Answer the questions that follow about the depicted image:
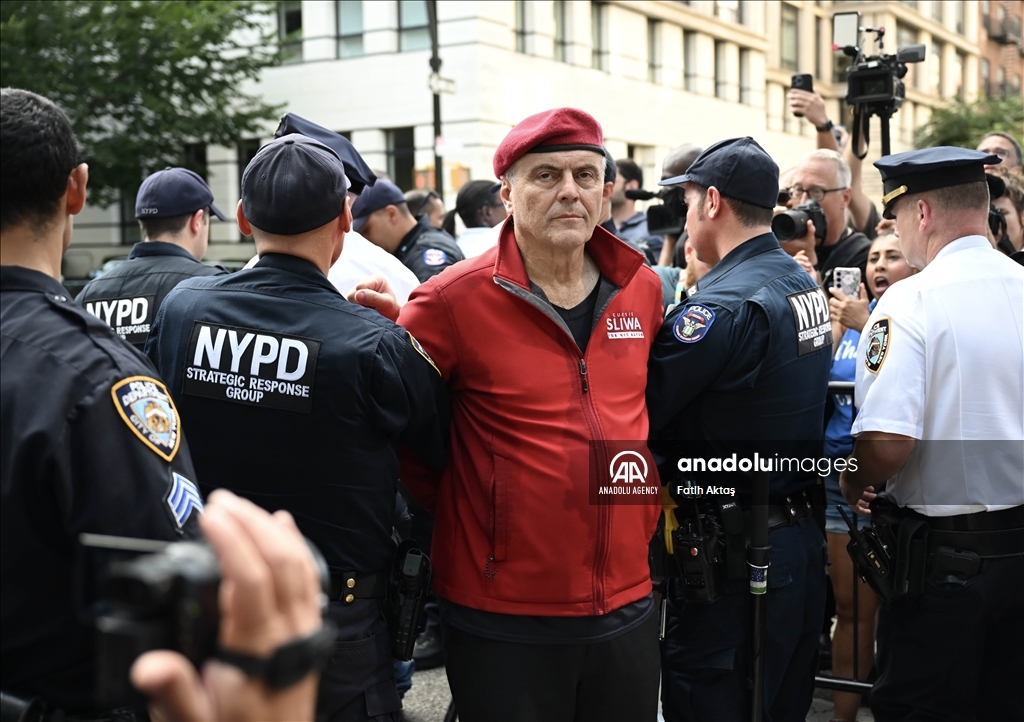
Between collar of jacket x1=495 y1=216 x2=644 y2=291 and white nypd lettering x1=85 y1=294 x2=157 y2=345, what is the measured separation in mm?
2106

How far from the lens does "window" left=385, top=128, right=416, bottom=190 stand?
23906 millimetres

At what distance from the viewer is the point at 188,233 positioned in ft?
15.7

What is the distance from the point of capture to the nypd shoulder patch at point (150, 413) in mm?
1803

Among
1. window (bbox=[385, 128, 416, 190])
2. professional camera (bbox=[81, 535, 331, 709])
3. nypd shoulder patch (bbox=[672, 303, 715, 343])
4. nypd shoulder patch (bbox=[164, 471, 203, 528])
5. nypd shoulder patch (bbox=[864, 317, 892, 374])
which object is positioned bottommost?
nypd shoulder patch (bbox=[164, 471, 203, 528])

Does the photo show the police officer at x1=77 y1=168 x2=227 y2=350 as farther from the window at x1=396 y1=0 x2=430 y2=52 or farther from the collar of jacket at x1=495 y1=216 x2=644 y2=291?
the window at x1=396 y1=0 x2=430 y2=52

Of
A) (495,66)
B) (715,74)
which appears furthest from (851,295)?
(715,74)

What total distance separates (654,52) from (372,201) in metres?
24.2

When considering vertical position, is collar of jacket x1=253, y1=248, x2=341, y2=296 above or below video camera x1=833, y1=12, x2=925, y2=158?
below

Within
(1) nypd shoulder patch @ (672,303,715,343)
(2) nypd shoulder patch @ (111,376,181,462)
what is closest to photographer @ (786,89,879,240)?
(1) nypd shoulder patch @ (672,303,715,343)

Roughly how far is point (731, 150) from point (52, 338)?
2358 millimetres

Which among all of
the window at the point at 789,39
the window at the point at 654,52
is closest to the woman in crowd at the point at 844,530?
the window at the point at 654,52

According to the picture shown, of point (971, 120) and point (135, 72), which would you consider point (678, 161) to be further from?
point (971, 120)

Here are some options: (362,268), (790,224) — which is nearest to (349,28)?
(362,268)

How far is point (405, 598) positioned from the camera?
109 inches
